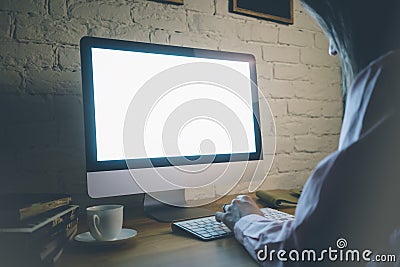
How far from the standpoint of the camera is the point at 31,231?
61 centimetres

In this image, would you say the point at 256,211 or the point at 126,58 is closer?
the point at 256,211

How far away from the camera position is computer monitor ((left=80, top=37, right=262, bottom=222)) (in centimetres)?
92

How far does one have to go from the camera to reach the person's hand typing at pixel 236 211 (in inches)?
31.7

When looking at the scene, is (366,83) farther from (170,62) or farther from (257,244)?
(170,62)

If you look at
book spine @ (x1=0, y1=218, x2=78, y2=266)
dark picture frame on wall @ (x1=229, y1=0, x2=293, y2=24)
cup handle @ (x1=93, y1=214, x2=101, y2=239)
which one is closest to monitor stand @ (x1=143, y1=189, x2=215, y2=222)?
cup handle @ (x1=93, y1=214, x2=101, y2=239)

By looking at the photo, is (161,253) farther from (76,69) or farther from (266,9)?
(266,9)

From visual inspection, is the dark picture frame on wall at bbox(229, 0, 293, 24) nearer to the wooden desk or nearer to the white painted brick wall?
the white painted brick wall

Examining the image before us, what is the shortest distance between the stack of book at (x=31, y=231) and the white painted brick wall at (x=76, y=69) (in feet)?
1.11

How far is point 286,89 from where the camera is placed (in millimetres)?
1572

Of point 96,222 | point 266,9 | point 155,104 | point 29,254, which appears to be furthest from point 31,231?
point 266,9

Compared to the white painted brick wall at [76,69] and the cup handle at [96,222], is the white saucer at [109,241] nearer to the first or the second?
the cup handle at [96,222]

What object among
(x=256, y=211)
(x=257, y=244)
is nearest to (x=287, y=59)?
(x=256, y=211)

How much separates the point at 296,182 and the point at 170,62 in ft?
2.70

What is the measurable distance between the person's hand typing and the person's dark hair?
0.38 m
